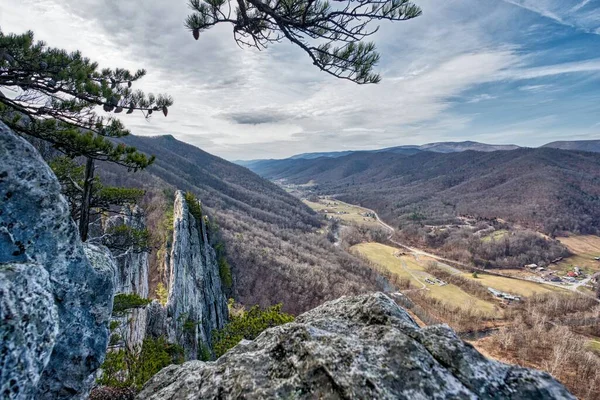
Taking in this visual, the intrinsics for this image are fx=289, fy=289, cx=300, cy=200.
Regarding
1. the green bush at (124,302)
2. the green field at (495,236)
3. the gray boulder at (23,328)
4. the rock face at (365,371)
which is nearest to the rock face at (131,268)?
the green bush at (124,302)

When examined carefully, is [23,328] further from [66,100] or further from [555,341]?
[555,341]

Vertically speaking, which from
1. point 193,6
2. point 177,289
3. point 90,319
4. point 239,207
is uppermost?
point 193,6

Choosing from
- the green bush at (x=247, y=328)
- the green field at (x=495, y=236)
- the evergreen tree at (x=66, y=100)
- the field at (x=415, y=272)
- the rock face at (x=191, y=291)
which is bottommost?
the field at (x=415, y=272)

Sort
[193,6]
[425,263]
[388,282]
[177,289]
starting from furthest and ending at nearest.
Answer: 1. [425,263]
2. [388,282]
3. [177,289]
4. [193,6]

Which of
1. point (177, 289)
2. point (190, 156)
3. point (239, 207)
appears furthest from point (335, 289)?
point (190, 156)

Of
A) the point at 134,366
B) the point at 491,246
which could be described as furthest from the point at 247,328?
the point at 491,246

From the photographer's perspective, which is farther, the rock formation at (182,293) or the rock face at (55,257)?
the rock formation at (182,293)

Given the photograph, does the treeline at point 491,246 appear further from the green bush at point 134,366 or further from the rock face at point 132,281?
the green bush at point 134,366

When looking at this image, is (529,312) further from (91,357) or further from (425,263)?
(91,357)
